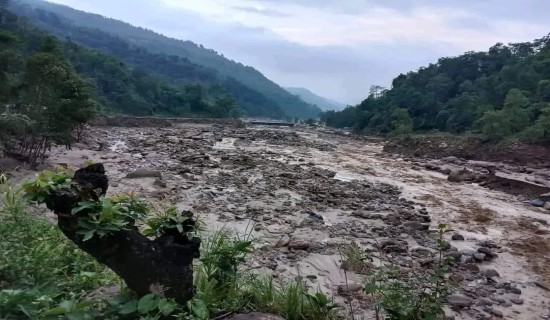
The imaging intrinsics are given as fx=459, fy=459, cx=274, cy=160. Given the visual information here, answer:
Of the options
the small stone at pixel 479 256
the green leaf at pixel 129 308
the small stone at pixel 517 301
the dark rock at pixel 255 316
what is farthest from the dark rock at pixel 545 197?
the green leaf at pixel 129 308

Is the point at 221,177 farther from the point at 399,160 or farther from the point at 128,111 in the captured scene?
the point at 128,111

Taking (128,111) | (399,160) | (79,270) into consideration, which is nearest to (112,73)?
(128,111)

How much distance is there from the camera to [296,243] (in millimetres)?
8242

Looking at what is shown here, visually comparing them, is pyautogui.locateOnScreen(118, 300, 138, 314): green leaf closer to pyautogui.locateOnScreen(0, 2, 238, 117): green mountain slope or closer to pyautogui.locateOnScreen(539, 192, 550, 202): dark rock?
pyautogui.locateOnScreen(539, 192, 550, 202): dark rock

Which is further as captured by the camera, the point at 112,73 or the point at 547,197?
the point at 112,73

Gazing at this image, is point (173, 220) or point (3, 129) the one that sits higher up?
point (173, 220)

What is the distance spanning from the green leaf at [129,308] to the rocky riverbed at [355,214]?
3247mm

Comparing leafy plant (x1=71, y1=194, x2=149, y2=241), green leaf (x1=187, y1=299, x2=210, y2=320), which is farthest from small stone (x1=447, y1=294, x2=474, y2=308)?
leafy plant (x1=71, y1=194, x2=149, y2=241)

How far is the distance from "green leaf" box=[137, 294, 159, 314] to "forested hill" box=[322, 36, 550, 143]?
23.3 m

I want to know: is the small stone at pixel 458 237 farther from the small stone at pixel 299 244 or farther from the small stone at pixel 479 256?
the small stone at pixel 299 244

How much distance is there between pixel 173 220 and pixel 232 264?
850mm

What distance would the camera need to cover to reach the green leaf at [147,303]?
9.58 feet

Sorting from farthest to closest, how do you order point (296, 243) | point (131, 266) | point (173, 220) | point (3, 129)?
1. point (3, 129)
2. point (296, 243)
3. point (173, 220)
4. point (131, 266)

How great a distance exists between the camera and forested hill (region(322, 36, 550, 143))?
971 inches
